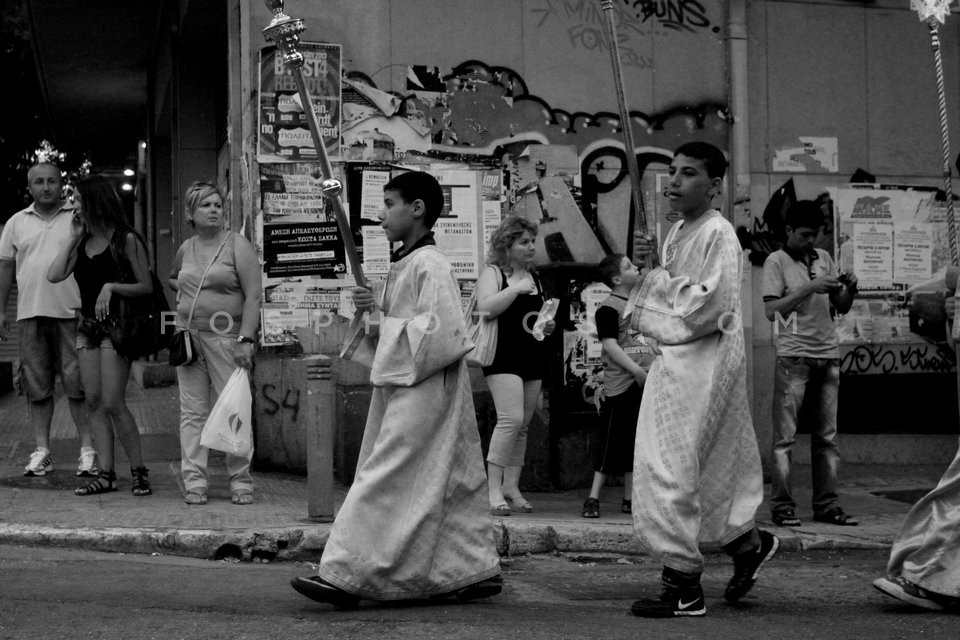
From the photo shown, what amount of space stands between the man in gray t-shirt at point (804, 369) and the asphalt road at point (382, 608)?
1.26m

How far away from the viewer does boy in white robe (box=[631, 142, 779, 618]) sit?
484 centimetres

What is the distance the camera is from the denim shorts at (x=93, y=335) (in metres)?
7.60

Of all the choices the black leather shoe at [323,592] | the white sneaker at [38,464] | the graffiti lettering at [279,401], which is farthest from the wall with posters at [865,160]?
the black leather shoe at [323,592]

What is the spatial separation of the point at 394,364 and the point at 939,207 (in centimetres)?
647

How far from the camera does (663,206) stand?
938 centimetres

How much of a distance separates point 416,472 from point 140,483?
10.7 feet

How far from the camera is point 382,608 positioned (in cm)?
496

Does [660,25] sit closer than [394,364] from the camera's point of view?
No

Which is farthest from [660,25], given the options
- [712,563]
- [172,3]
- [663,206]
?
[172,3]

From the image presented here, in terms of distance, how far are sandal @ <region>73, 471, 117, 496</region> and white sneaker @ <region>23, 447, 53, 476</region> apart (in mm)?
597

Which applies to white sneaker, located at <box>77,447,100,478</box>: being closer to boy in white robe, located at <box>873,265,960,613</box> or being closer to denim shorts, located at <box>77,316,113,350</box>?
denim shorts, located at <box>77,316,113,350</box>

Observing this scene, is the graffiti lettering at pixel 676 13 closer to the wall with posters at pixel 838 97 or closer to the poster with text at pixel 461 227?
the wall with posters at pixel 838 97

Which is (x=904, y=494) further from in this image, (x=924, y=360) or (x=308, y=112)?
(x=308, y=112)

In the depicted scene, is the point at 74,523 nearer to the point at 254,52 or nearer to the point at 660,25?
the point at 254,52
